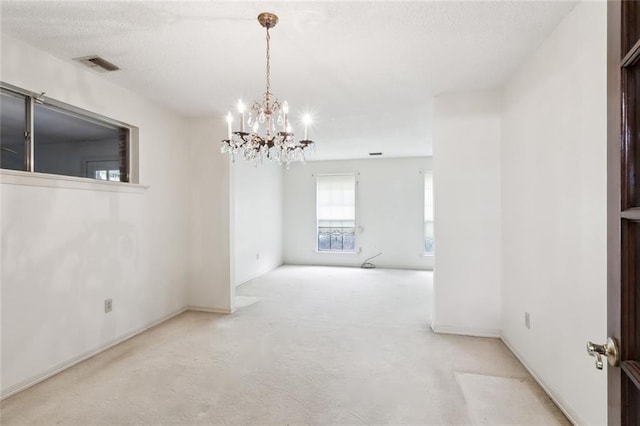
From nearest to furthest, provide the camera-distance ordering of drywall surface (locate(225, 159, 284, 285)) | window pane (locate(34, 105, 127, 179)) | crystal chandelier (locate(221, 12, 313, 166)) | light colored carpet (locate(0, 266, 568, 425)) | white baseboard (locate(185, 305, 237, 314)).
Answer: light colored carpet (locate(0, 266, 568, 425)), crystal chandelier (locate(221, 12, 313, 166)), window pane (locate(34, 105, 127, 179)), white baseboard (locate(185, 305, 237, 314)), drywall surface (locate(225, 159, 284, 285))

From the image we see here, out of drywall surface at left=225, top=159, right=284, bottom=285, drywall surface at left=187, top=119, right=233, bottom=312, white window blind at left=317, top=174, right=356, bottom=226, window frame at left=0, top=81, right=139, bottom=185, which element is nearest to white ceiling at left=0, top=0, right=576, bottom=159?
window frame at left=0, top=81, right=139, bottom=185

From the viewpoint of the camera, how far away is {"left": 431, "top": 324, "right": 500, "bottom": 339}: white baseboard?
10.5ft

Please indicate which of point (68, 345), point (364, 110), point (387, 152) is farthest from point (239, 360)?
point (387, 152)

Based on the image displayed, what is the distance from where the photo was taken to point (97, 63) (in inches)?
103

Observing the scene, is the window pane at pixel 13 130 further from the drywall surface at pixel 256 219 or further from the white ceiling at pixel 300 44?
the drywall surface at pixel 256 219

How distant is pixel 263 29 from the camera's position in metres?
2.14

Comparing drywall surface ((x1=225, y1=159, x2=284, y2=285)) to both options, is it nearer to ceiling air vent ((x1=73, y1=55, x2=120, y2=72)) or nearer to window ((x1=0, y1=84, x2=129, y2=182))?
window ((x1=0, y1=84, x2=129, y2=182))

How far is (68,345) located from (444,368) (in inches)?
122

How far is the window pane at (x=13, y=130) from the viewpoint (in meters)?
2.23

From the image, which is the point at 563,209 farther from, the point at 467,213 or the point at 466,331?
the point at 466,331

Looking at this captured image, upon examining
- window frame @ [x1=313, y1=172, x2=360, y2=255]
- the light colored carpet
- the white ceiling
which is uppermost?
the white ceiling

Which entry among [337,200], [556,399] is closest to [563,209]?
[556,399]

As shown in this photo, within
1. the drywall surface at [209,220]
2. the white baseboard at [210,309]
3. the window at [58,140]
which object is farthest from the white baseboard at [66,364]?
the window at [58,140]

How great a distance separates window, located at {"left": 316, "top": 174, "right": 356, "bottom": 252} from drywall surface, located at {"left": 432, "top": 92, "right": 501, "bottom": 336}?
4081mm
